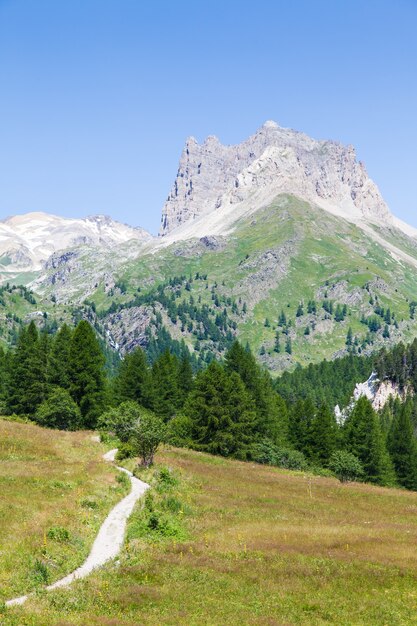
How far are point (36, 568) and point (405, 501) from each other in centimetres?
4110

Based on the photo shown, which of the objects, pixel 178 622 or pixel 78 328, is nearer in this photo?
pixel 178 622

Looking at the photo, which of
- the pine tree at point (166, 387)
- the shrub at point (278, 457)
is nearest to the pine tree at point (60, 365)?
the pine tree at point (166, 387)

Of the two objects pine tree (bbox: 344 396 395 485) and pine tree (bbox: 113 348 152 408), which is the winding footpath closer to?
pine tree (bbox: 113 348 152 408)

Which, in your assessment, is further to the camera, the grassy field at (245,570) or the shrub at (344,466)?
the shrub at (344,466)

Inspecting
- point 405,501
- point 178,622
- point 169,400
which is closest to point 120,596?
point 178,622

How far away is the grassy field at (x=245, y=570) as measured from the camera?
2222 centimetres

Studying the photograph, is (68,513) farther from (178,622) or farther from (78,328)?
(78,328)

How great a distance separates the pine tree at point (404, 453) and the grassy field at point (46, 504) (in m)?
63.9

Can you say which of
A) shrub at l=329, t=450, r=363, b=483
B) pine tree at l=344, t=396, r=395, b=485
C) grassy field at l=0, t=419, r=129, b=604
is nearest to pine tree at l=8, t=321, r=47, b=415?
grassy field at l=0, t=419, r=129, b=604

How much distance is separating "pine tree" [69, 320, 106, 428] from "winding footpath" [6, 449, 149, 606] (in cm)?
3888

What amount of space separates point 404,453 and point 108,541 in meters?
85.7

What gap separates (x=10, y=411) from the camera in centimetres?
8975

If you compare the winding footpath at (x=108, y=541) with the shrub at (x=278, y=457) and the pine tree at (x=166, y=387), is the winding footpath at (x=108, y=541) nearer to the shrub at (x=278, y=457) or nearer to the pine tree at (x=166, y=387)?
the shrub at (x=278, y=457)

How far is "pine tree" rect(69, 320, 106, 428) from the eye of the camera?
276 ft
